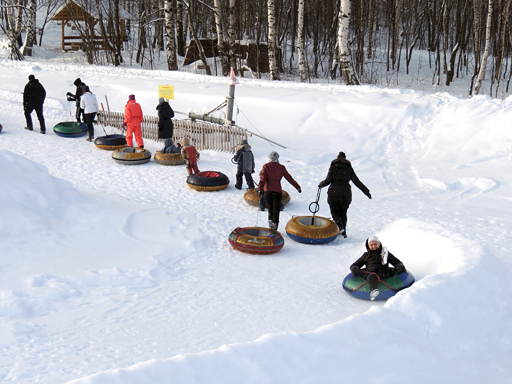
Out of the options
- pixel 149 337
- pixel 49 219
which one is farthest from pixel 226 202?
pixel 149 337

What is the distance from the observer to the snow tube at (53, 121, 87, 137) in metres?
14.0

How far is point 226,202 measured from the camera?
996 cm

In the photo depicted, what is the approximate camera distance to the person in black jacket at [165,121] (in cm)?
1248

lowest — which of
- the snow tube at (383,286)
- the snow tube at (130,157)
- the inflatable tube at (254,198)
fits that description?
the snow tube at (383,286)

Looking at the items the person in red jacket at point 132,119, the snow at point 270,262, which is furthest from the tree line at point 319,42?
the person in red jacket at point 132,119

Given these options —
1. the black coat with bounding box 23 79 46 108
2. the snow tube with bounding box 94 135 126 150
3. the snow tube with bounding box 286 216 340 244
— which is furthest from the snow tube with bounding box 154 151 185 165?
the snow tube with bounding box 286 216 340 244

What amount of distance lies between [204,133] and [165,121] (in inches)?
41.8

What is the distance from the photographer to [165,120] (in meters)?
12.6

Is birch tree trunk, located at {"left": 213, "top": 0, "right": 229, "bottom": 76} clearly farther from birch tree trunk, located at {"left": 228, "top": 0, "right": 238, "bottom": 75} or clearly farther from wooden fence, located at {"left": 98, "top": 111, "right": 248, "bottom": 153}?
wooden fence, located at {"left": 98, "top": 111, "right": 248, "bottom": 153}

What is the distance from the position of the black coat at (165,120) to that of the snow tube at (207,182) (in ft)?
8.51

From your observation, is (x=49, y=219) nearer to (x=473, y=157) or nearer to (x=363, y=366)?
(x=363, y=366)

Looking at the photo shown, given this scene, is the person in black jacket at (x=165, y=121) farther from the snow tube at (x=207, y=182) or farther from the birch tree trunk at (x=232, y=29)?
the birch tree trunk at (x=232, y=29)

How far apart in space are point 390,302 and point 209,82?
551 inches

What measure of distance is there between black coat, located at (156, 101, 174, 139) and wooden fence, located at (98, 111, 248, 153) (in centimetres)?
66
